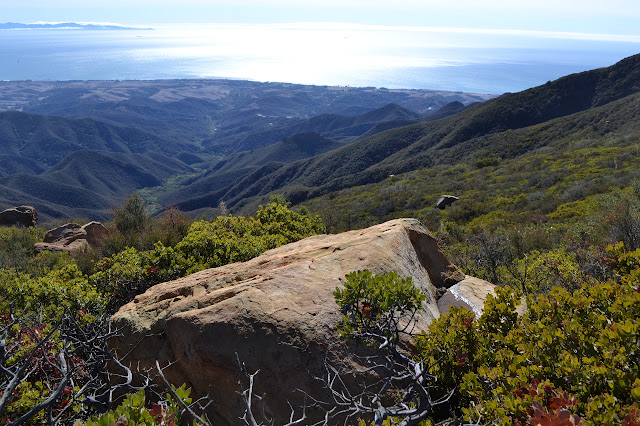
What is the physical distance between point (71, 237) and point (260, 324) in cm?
1584

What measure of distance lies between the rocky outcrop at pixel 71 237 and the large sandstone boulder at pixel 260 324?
38.6ft

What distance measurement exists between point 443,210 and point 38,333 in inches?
805

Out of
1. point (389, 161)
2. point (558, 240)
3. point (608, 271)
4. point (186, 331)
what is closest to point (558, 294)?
point (608, 271)

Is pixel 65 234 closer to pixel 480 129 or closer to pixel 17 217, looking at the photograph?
pixel 17 217

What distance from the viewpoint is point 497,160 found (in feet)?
128

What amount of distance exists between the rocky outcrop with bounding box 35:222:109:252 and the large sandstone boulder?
38.6ft

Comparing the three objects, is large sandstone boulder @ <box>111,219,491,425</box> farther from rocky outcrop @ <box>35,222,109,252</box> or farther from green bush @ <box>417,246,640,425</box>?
rocky outcrop @ <box>35,222,109,252</box>

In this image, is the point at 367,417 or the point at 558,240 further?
the point at 558,240

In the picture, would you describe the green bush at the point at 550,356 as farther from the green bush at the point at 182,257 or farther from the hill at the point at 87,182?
the hill at the point at 87,182

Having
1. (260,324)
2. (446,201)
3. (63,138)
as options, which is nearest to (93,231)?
(260,324)

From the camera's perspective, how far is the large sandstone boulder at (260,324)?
150 inches

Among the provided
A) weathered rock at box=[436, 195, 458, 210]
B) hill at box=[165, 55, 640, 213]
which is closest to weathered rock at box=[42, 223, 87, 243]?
weathered rock at box=[436, 195, 458, 210]

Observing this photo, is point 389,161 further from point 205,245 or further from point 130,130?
point 130,130

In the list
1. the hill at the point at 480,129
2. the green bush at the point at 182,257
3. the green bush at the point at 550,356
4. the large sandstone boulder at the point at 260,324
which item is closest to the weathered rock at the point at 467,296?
A: the large sandstone boulder at the point at 260,324
